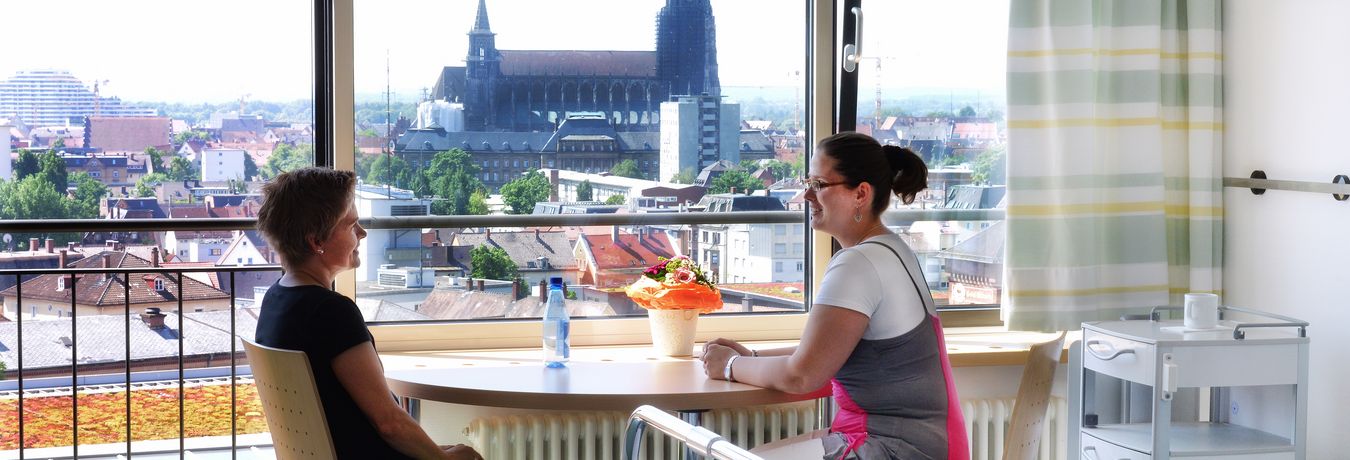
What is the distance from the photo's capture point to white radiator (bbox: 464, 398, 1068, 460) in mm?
3025

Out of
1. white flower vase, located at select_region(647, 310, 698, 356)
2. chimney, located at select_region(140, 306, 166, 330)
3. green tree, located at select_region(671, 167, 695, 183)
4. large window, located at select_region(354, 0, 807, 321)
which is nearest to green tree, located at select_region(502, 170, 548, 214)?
large window, located at select_region(354, 0, 807, 321)

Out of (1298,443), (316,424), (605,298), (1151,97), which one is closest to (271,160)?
(605,298)

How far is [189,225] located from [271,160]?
0.91 ft

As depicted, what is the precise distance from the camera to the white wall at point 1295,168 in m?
3.04

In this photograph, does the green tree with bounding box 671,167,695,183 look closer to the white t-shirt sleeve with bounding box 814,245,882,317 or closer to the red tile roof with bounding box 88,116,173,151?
the white t-shirt sleeve with bounding box 814,245,882,317

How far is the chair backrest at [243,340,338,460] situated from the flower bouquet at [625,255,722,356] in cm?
102

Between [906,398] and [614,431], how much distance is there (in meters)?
0.99

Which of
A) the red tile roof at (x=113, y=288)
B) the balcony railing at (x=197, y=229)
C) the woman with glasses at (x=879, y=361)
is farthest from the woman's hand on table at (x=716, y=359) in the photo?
the red tile roof at (x=113, y=288)

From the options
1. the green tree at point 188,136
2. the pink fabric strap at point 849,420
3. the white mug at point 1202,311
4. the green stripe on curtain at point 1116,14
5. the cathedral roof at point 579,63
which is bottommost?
the pink fabric strap at point 849,420

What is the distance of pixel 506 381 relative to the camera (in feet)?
8.50

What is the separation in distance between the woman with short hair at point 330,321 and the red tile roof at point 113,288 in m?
1.15

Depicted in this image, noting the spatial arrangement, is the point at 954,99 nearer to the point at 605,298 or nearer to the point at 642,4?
the point at 642,4

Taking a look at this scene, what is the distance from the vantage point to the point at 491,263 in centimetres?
338

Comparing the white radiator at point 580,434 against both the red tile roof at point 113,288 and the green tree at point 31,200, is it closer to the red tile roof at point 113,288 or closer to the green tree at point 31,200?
the red tile roof at point 113,288
